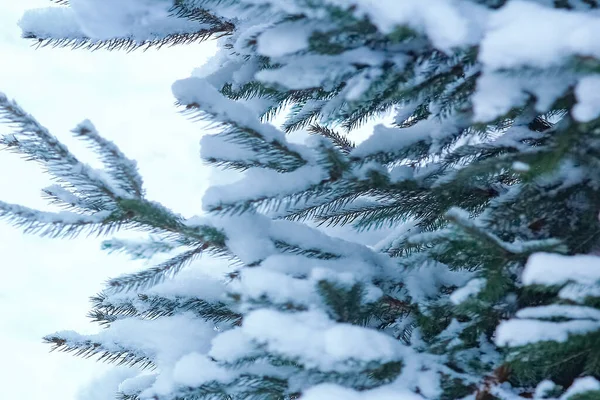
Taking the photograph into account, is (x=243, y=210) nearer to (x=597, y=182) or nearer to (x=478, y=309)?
(x=478, y=309)

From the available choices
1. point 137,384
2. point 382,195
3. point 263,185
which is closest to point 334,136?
point 382,195

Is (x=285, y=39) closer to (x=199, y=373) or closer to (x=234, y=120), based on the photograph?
(x=234, y=120)

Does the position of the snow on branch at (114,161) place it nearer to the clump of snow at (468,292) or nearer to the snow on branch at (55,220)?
the snow on branch at (55,220)

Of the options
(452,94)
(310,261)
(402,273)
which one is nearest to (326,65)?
(452,94)

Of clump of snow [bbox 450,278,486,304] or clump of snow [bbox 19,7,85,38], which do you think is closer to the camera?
clump of snow [bbox 450,278,486,304]

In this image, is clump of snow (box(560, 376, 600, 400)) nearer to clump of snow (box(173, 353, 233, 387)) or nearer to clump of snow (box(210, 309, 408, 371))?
clump of snow (box(210, 309, 408, 371))

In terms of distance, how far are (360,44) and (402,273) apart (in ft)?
1.94

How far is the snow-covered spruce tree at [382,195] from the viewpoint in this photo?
101 cm

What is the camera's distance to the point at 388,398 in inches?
42.2

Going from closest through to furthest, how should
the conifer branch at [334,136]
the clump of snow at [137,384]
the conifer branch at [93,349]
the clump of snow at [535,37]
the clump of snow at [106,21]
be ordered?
the clump of snow at [535,37]
the clump of snow at [106,21]
the conifer branch at [93,349]
the clump of snow at [137,384]
the conifer branch at [334,136]

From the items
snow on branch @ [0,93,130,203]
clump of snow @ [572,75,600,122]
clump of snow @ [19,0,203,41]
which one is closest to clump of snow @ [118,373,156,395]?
snow on branch @ [0,93,130,203]

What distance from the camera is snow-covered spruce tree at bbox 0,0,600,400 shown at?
1011 mm

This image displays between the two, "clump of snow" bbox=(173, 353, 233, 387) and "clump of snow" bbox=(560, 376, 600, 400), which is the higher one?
"clump of snow" bbox=(560, 376, 600, 400)

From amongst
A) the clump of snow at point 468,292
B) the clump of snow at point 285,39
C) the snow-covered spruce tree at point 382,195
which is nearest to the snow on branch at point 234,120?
the snow-covered spruce tree at point 382,195
